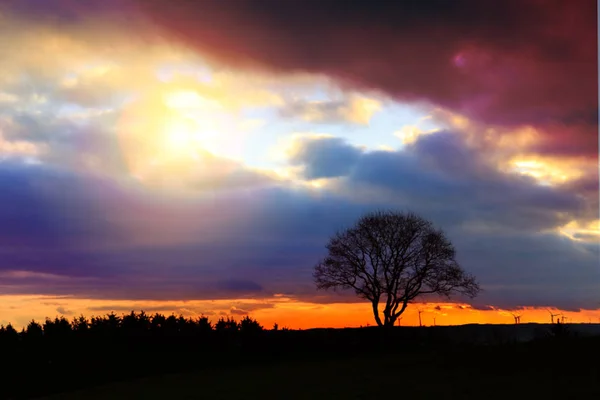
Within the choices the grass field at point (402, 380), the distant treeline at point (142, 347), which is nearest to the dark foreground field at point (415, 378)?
the grass field at point (402, 380)

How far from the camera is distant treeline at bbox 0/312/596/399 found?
Result: 1353 inches

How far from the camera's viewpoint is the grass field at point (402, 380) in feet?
73.3

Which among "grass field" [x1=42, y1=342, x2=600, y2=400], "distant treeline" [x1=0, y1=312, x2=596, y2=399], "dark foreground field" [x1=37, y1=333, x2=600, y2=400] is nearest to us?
"grass field" [x1=42, y1=342, x2=600, y2=400]

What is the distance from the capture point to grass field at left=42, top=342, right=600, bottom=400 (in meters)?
22.3

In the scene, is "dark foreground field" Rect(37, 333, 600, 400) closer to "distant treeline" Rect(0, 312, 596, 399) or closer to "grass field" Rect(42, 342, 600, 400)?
"grass field" Rect(42, 342, 600, 400)

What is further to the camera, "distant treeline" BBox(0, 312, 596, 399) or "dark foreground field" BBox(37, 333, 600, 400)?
"distant treeline" BBox(0, 312, 596, 399)

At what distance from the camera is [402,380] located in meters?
25.8

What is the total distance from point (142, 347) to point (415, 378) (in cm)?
2008

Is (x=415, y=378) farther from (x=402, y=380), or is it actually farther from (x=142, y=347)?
(x=142, y=347)

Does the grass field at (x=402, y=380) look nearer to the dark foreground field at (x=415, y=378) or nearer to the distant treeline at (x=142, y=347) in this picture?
the dark foreground field at (x=415, y=378)

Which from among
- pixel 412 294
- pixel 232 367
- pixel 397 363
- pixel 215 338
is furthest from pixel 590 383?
pixel 412 294

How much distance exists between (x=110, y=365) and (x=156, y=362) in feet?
9.51

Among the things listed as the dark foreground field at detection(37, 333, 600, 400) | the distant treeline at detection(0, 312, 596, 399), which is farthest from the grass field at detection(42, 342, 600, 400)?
the distant treeline at detection(0, 312, 596, 399)

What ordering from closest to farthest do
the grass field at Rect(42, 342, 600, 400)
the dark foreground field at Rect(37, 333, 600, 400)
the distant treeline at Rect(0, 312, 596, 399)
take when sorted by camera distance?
the grass field at Rect(42, 342, 600, 400) < the dark foreground field at Rect(37, 333, 600, 400) < the distant treeline at Rect(0, 312, 596, 399)
